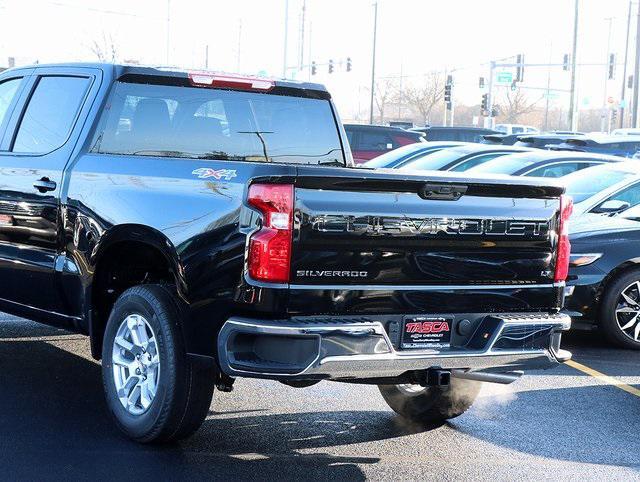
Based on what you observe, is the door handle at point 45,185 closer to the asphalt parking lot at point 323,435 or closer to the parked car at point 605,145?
the asphalt parking lot at point 323,435

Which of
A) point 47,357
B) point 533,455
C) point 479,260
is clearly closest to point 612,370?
point 533,455

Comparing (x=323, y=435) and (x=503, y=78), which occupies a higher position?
(x=503, y=78)

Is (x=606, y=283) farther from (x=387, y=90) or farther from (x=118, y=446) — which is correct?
(x=387, y=90)

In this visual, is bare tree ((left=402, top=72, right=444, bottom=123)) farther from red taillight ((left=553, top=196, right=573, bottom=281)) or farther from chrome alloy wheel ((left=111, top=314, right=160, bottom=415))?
chrome alloy wheel ((left=111, top=314, right=160, bottom=415))

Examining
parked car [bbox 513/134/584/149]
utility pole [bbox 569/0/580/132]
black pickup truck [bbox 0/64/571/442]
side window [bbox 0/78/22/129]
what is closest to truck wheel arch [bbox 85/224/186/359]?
black pickup truck [bbox 0/64/571/442]

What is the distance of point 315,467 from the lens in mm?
5738

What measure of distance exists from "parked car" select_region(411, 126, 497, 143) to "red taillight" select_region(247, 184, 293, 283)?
32.7 m

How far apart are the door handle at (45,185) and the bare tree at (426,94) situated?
98.4 m

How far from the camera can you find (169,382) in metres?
5.65

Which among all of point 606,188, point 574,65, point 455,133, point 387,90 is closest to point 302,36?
point 574,65

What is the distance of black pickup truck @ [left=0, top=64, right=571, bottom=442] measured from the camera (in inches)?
207

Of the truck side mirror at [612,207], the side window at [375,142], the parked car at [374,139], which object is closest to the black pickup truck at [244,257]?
the truck side mirror at [612,207]

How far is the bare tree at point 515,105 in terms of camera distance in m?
113

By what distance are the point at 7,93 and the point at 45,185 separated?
1280 mm
